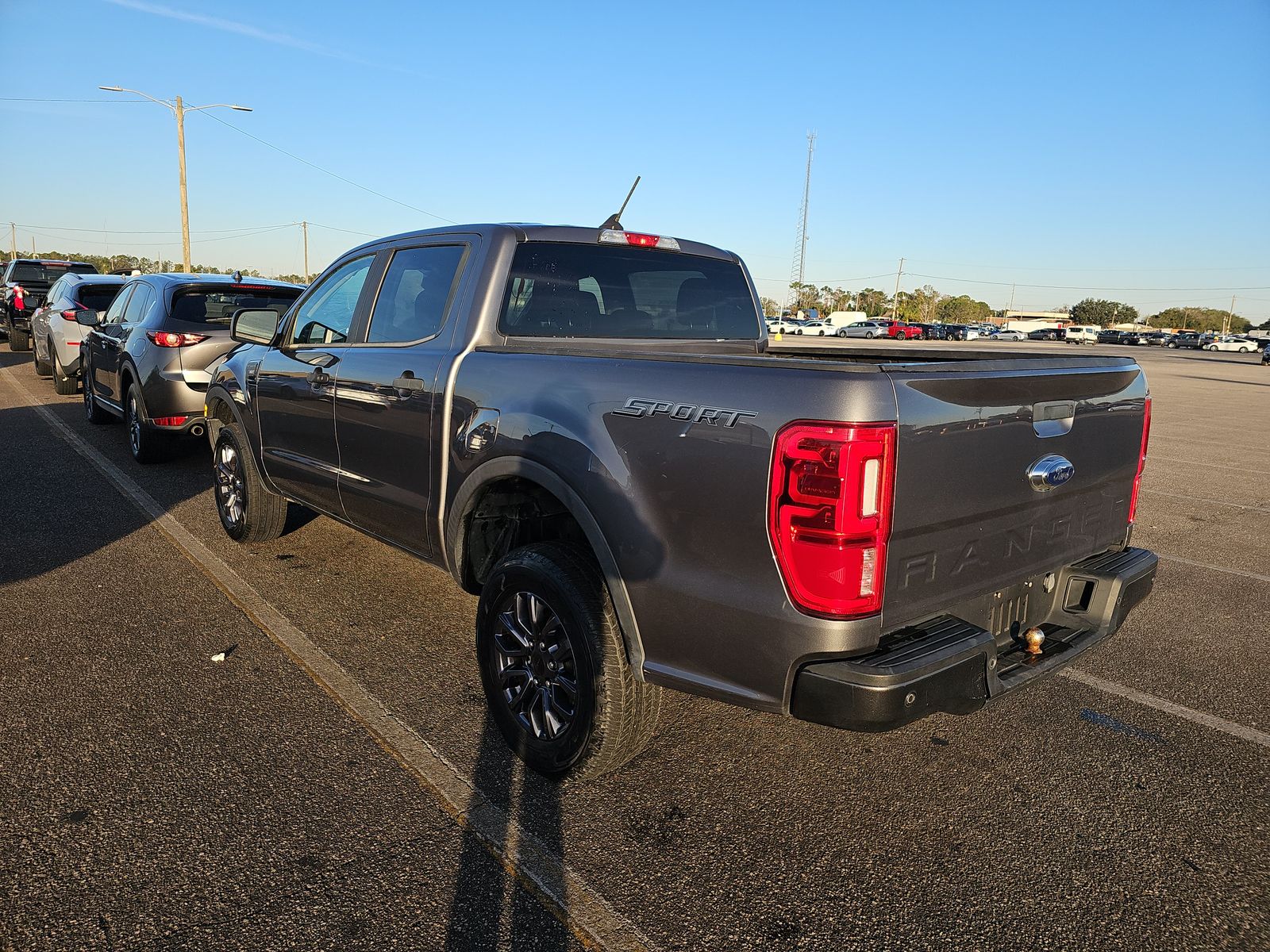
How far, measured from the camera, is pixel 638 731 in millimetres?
2943

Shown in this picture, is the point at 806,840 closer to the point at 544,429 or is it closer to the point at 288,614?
the point at 544,429

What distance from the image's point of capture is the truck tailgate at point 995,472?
2.36 meters

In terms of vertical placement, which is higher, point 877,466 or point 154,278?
point 154,278

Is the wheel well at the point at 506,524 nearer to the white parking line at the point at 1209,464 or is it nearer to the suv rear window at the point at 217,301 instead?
the suv rear window at the point at 217,301

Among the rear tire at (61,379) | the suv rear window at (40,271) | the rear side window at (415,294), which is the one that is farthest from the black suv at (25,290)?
the rear side window at (415,294)

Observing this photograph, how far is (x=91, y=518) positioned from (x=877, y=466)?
5918 millimetres

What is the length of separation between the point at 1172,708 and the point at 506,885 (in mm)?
2912

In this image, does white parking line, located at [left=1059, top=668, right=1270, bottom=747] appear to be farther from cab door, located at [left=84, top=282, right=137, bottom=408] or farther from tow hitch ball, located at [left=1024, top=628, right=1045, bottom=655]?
cab door, located at [left=84, top=282, right=137, bottom=408]

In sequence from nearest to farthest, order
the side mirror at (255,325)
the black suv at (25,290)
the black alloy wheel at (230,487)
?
the side mirror at (255,325) < the black alloy wheel at (230,487) < the black suv at (25,290)

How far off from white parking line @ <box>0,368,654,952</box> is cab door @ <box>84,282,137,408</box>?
4.34 meters

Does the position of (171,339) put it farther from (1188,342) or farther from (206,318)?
(1188,342)

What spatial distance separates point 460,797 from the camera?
2926 mm

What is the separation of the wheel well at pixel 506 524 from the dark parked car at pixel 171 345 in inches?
170

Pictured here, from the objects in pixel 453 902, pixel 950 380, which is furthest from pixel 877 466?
pixel 453 902
